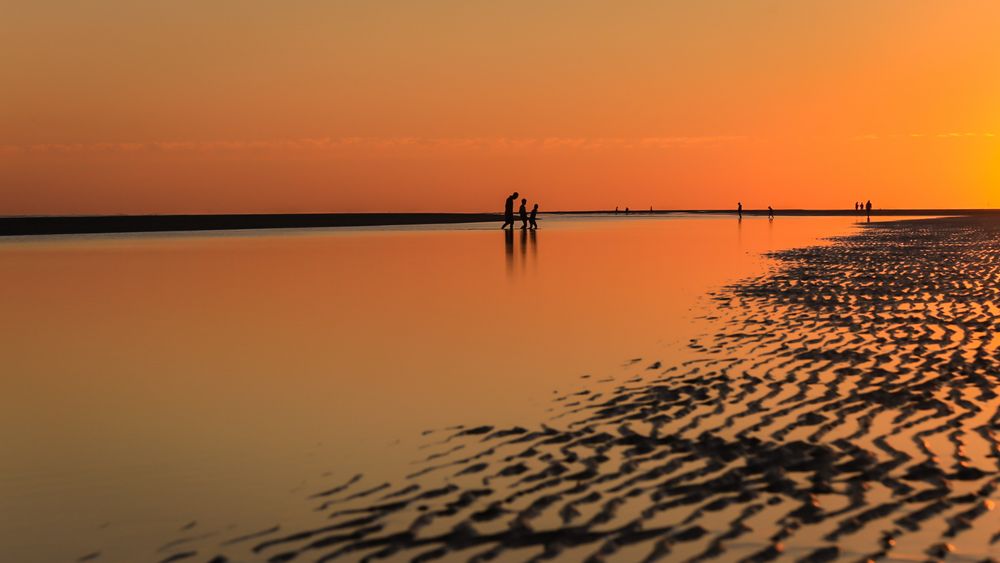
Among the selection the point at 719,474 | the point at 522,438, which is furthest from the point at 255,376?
the point at 719,474

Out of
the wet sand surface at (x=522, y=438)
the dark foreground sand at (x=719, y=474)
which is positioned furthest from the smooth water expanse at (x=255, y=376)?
the dark foreground sand at (x=719, y=474)

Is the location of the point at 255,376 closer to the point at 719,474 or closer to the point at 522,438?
the point at 522,438

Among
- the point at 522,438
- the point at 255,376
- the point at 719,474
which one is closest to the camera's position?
the point at 719,474

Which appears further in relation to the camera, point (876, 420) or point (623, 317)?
point (623, 317)

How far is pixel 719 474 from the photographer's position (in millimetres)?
7637

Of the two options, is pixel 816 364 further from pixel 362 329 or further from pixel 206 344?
pixel 206 344

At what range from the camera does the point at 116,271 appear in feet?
103

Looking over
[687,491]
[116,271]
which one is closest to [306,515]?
[687,491]

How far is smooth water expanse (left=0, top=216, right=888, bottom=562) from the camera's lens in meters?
7.14

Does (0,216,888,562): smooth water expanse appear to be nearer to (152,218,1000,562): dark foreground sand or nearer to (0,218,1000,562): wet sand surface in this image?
(0,218,1000,562): wet sand surface

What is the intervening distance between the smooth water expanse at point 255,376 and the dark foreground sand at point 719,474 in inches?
21.9

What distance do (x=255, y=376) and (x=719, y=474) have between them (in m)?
6.66

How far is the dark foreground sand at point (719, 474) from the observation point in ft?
20.0

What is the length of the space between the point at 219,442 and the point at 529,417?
2.84m
